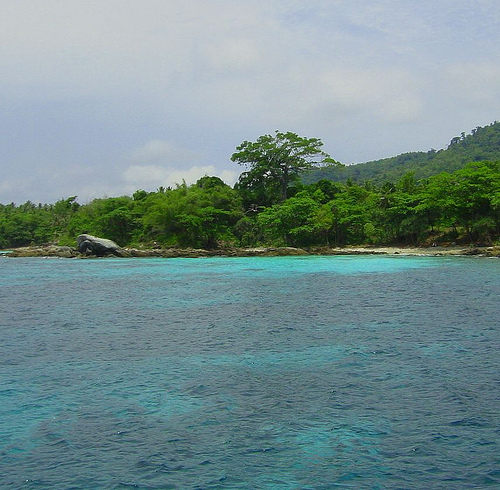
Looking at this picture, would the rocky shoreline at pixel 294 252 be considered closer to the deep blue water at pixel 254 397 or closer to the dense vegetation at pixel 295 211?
the dense vegetation at pixel 295 211

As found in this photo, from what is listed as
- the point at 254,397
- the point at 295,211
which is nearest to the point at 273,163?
the point at 295,211

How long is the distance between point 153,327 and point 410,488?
394 inches

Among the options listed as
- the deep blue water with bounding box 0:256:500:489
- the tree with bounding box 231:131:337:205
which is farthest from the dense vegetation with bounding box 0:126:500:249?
the deep blue water with bounding box 0:256:500:489

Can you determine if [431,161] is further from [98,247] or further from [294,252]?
[98,247]

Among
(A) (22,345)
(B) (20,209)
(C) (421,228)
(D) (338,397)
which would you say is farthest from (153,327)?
(B) (20,209)

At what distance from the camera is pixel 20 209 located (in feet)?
360

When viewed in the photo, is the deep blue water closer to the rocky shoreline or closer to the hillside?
the rocky shoreline

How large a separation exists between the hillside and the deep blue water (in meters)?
71.4

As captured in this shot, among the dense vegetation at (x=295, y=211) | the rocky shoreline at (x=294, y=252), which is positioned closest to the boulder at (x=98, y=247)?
the rocky shoreline at (x=294, y=252)

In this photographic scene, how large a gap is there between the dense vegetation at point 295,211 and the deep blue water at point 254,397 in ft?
100

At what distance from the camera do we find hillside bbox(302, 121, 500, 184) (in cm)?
10088

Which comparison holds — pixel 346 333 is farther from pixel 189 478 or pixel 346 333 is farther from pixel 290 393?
pixel 189 478

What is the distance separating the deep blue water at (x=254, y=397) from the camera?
5840 mm

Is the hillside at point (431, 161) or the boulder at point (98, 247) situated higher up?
the hillside at point (431, 161)
